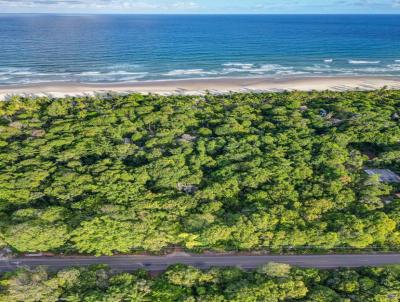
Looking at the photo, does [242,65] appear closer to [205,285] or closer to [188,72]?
[188,72]

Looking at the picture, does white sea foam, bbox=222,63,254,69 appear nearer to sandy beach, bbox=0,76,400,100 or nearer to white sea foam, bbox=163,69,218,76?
white sea foam, bbox=163,69,218,76

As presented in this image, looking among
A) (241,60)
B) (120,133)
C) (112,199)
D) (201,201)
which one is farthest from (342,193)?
(241,60)

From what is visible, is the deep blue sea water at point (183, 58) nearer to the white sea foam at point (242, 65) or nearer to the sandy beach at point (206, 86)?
the white sea foam at point (242, 65)

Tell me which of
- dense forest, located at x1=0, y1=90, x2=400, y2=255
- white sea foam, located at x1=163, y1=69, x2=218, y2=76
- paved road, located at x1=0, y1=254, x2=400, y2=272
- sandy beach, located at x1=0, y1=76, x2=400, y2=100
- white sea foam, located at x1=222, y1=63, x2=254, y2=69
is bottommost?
paved road, located at x1=0, y1=254, x2=400, y2=272

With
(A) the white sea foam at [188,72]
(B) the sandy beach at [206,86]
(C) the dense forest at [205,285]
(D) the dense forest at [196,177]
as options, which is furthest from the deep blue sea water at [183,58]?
(C) the dense forest at [205,285]

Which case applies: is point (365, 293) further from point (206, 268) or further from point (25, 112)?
point (25, 112)

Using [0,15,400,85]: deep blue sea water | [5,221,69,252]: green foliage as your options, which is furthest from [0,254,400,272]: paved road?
[0,15,400,85]: deep blue sea water
